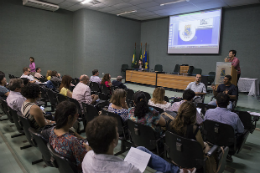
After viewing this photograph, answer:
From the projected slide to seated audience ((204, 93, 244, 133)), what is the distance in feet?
24.5

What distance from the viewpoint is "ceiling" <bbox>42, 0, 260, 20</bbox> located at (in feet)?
26.5

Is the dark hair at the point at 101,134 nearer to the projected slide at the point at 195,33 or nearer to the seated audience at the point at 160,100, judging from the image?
the seated audience at the point at 160,100

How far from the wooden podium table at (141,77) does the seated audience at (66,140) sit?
8053 mm

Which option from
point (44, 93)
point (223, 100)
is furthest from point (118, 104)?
point (44, 93)

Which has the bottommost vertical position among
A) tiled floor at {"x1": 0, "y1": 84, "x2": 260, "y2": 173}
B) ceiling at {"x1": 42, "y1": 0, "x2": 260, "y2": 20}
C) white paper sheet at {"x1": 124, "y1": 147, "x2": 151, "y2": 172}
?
tiled floor at {"x1": 0, "y1": 84, "x2": 260, "y2": 173}

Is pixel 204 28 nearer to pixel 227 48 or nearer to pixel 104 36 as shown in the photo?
pixel 227 48

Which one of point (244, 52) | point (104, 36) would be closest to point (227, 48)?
point (244, 52)

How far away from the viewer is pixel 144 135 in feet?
6.86

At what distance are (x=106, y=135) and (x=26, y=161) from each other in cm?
208

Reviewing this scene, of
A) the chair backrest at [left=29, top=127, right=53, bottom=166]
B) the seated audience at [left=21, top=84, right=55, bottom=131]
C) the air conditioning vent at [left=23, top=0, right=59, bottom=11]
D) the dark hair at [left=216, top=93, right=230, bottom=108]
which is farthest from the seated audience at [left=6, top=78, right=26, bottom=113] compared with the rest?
the air conditioning vent at [left=23, top=0, right=59, bottom=11]

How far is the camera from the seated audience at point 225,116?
2.33 metres

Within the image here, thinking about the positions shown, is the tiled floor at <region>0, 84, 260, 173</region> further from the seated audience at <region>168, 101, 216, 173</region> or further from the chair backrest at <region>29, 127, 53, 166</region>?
the seated audience at <region>168, 101, 216, 173</region>

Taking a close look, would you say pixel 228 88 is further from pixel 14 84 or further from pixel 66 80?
pixel 14 84

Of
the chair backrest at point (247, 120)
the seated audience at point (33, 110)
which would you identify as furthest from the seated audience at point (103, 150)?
the chair backrest at point (247, 120)
